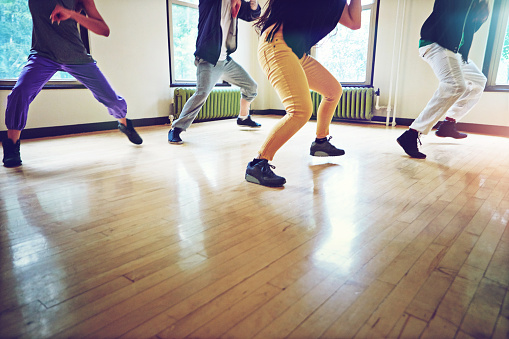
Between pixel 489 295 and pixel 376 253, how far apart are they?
12.8 inches

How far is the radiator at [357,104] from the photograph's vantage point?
514 centimetres

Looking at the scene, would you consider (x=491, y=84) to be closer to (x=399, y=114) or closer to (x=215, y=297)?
(x=399, y=114)

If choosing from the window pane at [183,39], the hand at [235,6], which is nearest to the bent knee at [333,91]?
the hand at [235,6]

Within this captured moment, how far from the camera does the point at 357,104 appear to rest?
205 inches

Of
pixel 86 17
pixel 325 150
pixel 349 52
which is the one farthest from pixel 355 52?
pixel 86 17

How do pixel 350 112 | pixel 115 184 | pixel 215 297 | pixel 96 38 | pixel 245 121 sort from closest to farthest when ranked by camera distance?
pixel 215 297, pixel 115 184, pixel 96 38, pixel 245 121, pixel 350 112

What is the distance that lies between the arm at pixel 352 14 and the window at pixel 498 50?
3.14 metres

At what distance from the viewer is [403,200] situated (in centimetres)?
173

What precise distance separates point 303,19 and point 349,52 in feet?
13.2

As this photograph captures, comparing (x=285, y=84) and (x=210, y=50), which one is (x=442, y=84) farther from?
(x=210, y=50)

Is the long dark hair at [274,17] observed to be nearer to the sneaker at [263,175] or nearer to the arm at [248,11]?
the sneaker at [263,175]

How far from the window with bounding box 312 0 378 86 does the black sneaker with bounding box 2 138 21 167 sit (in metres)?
4.11

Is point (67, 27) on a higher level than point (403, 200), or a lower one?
higher

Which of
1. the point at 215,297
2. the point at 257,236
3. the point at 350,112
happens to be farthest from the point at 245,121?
the point at 215,297
